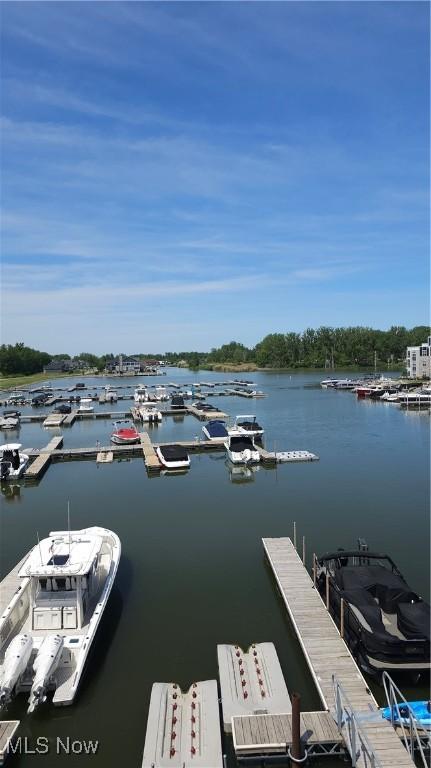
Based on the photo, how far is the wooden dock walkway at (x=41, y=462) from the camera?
117 feet

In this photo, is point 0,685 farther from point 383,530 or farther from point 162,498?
point 162,498

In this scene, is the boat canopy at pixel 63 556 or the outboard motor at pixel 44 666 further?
the boat canopy at pixel 63 556

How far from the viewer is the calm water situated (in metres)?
12.6

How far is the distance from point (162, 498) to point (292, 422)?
103ft

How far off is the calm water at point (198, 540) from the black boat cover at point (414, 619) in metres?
1.27

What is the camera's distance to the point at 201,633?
14.9 m

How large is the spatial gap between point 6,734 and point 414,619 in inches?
374

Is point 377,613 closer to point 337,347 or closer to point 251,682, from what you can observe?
point 251,682

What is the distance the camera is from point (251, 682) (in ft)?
39.2

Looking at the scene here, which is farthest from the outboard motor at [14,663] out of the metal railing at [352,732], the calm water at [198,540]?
the metal railing at [352,732]

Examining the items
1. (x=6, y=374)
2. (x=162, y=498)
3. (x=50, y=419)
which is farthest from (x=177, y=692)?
(x=6, y=374)

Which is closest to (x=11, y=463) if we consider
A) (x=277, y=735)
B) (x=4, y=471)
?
(x=4, y=471)

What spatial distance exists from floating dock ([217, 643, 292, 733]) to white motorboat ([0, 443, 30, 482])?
25755 mm

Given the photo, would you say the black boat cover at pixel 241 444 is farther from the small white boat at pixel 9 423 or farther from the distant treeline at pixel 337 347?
the distant treeline at pixel 337 347
